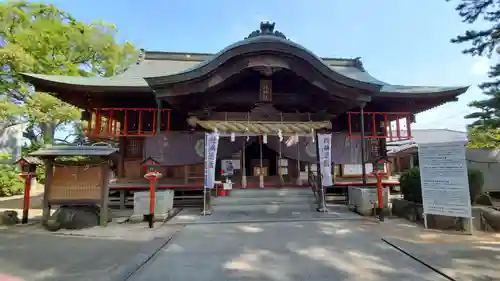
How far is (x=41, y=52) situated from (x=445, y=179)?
20888mm

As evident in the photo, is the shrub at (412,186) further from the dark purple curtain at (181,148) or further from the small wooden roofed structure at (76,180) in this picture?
the small wooden roofed structure at (76,180)

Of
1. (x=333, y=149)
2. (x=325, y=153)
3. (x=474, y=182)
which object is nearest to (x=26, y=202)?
(x=325, y=153)

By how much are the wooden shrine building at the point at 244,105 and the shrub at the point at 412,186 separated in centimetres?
149

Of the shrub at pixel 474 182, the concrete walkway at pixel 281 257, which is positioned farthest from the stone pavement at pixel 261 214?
the shrub at pixel 474 182

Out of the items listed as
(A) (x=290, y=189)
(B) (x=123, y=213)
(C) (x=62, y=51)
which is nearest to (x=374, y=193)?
(A) (x=290, y=189)

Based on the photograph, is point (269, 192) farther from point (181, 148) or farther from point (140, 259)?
point (140, 259)

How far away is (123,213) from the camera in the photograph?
A: 30.5 ft

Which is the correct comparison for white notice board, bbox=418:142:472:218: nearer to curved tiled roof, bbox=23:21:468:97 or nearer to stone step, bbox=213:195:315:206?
curved tiled roof, bbox=23:21:468:97

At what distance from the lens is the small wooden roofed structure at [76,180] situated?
7.49 m

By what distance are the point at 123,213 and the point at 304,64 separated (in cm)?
794

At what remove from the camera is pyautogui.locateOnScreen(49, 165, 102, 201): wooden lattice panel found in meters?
7.58

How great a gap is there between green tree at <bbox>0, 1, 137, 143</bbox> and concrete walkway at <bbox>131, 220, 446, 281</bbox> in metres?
15.8

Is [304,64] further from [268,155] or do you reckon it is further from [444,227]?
[268,155]

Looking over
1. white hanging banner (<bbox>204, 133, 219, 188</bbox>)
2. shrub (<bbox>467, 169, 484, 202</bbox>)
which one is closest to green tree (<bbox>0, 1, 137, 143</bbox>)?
white hanging banner (<bbox>204, 133, 219, 188</bbox>)
